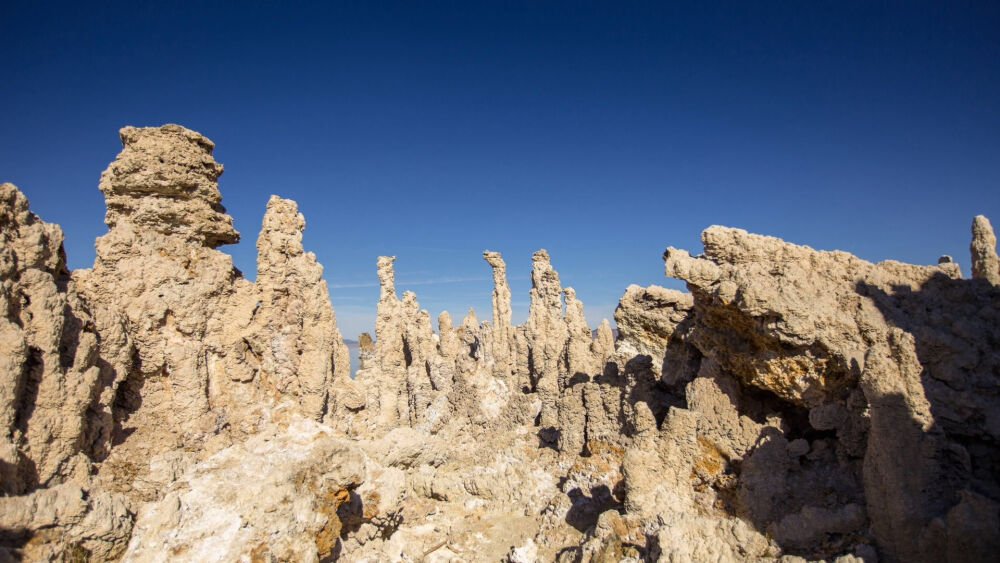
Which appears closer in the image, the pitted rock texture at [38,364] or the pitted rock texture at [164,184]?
the pitted rock texture at [38,364]

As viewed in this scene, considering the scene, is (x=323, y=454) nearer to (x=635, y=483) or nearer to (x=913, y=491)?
(x=635, y=483)

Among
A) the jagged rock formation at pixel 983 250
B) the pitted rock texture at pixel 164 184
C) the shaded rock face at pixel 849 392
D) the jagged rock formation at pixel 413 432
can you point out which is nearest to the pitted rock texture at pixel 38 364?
the jagged rock formation at pixel 413 432

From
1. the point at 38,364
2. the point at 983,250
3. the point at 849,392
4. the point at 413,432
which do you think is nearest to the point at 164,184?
the point at 38,364

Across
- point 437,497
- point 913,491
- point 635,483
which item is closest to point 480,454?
point 437,497

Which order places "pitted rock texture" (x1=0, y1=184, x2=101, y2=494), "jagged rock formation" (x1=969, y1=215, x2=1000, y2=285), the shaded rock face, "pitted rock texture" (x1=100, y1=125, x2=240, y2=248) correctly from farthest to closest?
"jagged rock formation" (x1=969, y1=215, x2=1000, y2=285)
"pitted rock texture" (x1=100, y1=125, x2=240, y2=248)
the shaded rock face
"pitted rock texture" (x1=0, y1=184, x2=101, y2=494)

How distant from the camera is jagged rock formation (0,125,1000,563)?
5.07m

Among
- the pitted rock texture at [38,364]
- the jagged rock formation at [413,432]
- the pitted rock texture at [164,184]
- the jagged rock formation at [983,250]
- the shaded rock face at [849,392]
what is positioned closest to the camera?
the pitted rock texture at [38,364]

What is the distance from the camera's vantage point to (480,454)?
42.4 feet

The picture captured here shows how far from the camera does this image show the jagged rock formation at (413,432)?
5070mm

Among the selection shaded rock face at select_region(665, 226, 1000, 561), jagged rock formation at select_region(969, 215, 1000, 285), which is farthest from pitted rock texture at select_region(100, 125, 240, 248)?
jagged rock formation at select_region(969, 215, 1000, 285)

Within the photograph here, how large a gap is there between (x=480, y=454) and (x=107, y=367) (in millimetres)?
8653

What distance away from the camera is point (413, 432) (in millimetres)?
8703

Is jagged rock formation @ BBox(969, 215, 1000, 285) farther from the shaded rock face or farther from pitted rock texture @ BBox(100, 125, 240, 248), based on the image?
pitted rock texture @ BBox(100, 125, 240, 248)

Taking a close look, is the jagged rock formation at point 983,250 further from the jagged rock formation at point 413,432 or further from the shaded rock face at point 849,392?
the shaded rock face at point 849,392
